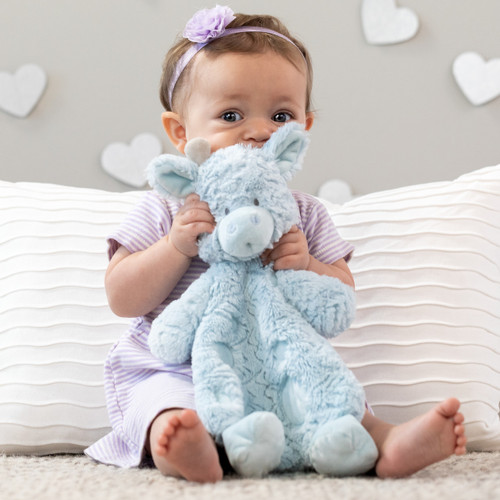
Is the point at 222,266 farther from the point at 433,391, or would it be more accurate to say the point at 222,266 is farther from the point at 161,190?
the point at 433,391

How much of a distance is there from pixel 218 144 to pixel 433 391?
0.50 metres

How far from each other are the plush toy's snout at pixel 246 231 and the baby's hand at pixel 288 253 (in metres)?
0.06

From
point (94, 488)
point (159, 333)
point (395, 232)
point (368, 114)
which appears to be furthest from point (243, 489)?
point (368, 114)

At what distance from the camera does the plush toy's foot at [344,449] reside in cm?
80

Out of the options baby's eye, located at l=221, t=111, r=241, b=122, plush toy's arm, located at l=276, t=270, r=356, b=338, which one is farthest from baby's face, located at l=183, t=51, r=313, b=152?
plush toy's arm, located at l=276, t=270, r=356, b=338

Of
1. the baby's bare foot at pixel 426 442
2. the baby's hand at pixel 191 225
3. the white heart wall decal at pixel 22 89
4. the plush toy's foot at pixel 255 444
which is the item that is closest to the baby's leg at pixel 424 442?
the baby's bare foot at pixel 426 442

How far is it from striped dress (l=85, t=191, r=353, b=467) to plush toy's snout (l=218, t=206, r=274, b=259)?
0.17 m

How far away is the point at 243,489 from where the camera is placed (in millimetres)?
690

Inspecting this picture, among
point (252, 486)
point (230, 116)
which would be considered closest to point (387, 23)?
point (230, 116)

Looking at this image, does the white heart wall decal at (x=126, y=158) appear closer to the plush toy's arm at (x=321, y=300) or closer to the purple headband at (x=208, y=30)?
the purple headband at (x=208, y=30)

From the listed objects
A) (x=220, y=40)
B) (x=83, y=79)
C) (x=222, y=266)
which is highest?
(x=83, y=79)

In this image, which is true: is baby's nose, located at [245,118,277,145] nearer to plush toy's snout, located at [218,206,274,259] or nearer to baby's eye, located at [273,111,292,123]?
baby's eye, located at [273,111,292,123]

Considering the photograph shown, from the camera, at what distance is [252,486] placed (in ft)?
2.30

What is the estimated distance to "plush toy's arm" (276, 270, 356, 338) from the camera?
0.93 metres
